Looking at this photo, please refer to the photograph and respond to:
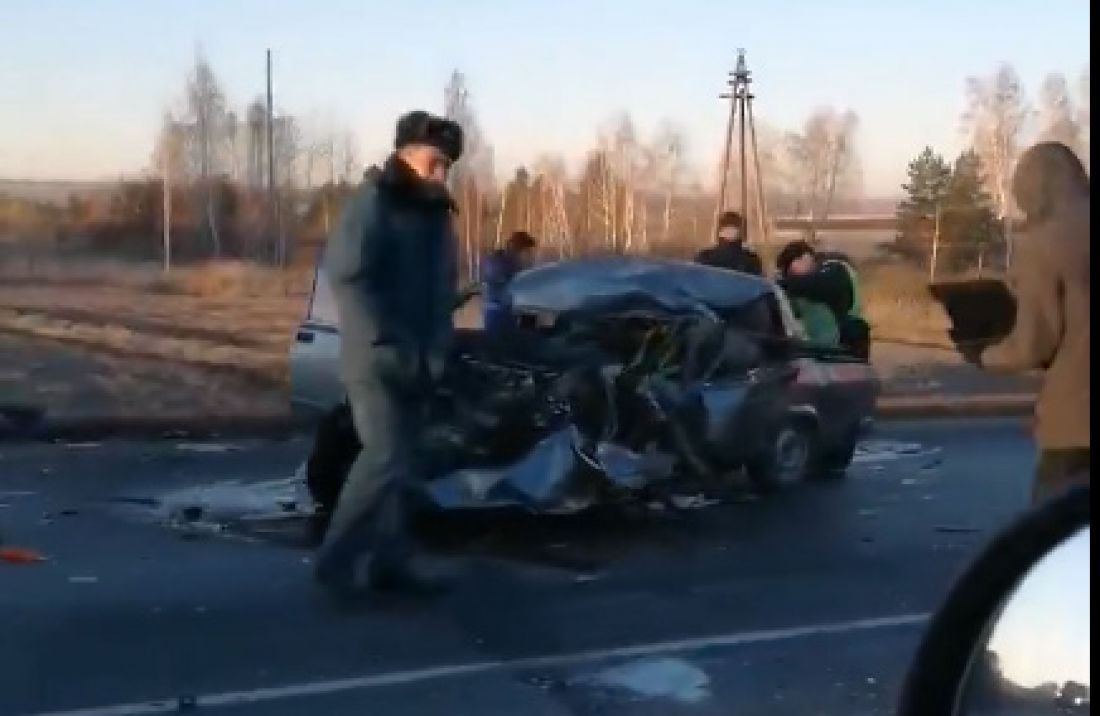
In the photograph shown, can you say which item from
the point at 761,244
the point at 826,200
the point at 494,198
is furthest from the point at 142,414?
the point at 826,200

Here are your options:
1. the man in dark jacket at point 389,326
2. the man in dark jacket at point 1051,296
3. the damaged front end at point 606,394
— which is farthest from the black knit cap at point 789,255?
the man in dark jacket at point 1051,296

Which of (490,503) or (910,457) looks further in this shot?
(910,457)

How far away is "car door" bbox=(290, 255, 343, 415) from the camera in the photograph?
9758 mm

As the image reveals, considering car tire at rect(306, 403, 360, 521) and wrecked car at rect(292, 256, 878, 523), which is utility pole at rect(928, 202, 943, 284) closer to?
wrecked car at rect(292, 256, 878, 523)

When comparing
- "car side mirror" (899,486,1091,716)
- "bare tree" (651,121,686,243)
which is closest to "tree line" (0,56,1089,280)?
"bare tree" (651,121,686,243)

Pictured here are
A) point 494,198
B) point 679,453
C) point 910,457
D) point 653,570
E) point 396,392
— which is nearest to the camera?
point 396,392

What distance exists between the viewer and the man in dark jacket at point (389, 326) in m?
7.22

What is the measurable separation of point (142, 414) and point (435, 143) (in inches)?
265

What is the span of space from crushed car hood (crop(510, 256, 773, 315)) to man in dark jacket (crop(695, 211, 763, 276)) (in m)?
0.43

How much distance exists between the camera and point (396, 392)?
7.32 meters

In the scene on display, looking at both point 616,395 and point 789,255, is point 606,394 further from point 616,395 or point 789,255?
point 789,255

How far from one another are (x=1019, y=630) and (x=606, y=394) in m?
6.91

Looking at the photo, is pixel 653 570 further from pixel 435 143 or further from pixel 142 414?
pixel 142 414

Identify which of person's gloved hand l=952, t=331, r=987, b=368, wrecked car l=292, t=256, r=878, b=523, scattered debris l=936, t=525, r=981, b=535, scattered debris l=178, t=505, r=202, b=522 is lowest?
scattered debris l=178, t=505, r=202, b=522
